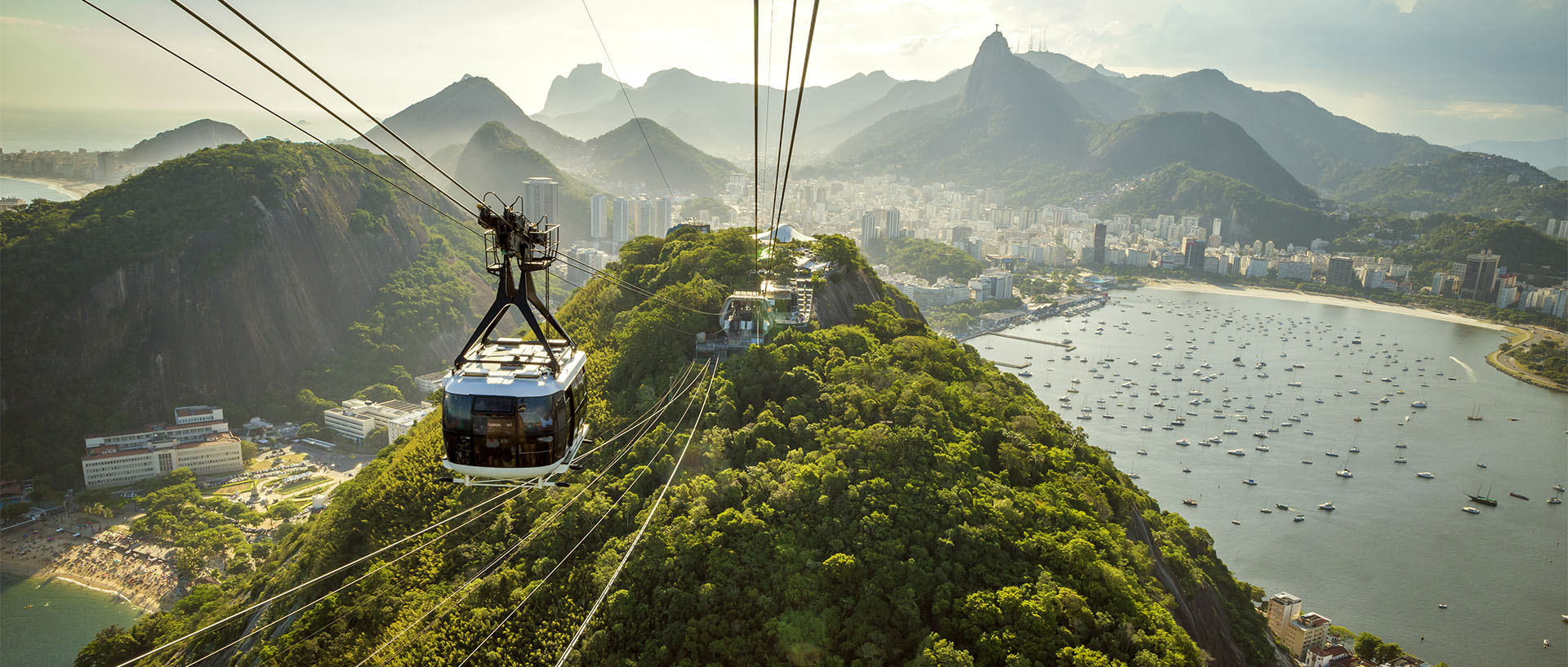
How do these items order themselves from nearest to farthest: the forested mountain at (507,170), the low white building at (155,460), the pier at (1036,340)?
the low white building at (155,460) → the pier at (1036,340) → the forested mountain at (507,170)

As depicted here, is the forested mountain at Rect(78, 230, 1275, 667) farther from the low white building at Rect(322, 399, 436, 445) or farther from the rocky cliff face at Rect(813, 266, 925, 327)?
the low white building at Rect(322, 399, 436, 445)

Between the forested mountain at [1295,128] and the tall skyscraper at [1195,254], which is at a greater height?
the forested mountain at [1295,128]

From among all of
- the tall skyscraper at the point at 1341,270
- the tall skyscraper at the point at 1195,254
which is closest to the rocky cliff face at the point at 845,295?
the tall skyscraper at the point at 1195,254

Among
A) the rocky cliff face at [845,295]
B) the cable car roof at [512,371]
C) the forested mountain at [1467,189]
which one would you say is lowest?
the rocky cliff face at [845,295]

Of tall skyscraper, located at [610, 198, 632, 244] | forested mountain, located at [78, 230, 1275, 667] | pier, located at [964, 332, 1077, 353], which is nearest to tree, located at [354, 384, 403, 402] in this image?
forested mountain, located at [78, 230, 1275, 667]

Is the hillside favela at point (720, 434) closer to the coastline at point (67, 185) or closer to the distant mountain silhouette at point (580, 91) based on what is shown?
the coastline at point (67, 185)

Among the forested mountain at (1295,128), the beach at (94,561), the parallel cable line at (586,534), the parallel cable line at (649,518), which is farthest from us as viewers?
the forested mountain at (1295,128)
